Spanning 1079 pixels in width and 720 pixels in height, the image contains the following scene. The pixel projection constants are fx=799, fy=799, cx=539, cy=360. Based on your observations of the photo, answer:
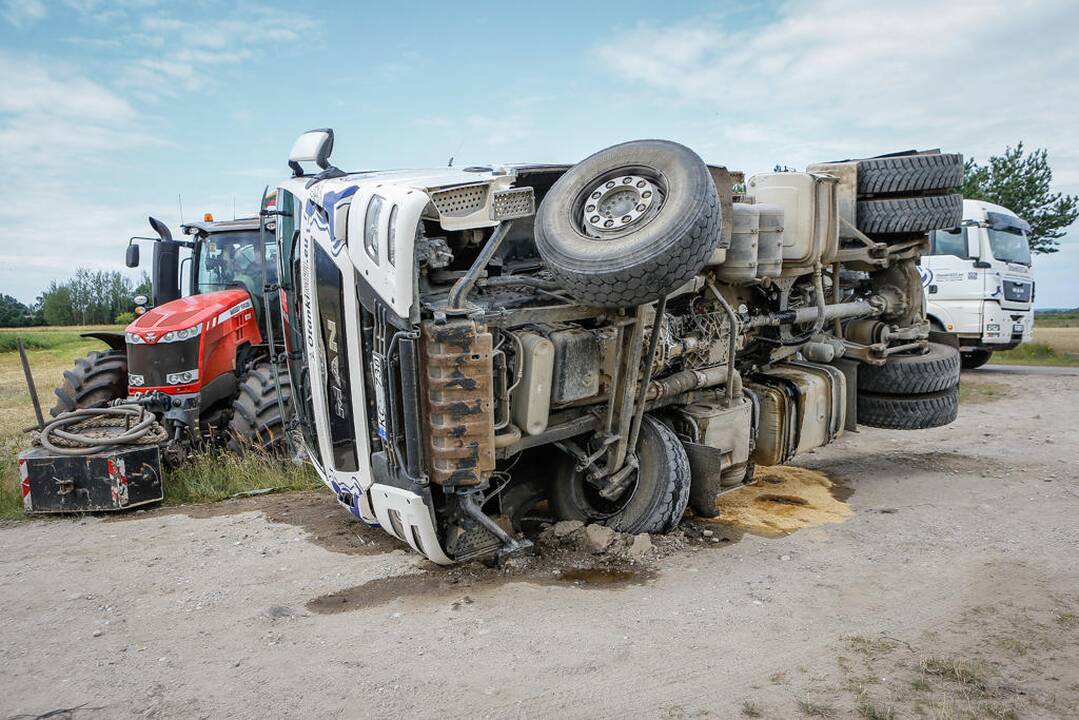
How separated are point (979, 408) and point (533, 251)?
7738 millimetres

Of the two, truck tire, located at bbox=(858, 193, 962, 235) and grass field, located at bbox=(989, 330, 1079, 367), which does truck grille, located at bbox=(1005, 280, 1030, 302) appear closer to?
grass field, located at bbox=(989, 330, 1079, 367)

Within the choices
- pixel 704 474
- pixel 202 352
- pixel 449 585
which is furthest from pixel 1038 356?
pixel 449 585

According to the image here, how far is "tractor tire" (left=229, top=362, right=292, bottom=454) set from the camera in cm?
656

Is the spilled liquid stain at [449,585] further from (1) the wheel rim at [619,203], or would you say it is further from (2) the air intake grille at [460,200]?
(2) the air intake grille at [460,200]

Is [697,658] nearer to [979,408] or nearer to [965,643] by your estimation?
[965,643]

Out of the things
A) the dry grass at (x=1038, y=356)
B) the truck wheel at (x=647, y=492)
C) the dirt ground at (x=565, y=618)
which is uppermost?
the truck wheel at (x=647, y=492)

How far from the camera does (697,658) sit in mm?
3352

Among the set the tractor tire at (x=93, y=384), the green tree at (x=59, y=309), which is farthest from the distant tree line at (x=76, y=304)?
the tractor tire at (x=93, y=384)

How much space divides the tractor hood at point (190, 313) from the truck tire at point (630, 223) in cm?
406

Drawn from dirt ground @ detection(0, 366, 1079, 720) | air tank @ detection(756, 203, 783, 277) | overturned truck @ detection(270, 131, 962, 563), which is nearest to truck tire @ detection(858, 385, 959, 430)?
overturned truck @ detection(270, 131, 962, 563)

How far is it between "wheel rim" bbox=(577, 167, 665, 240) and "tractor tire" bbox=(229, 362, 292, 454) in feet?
11.1

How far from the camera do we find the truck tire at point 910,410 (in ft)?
22.1

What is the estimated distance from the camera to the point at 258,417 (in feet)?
21.6

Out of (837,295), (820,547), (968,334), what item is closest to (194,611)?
(820,547)
